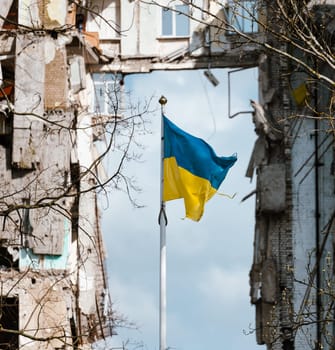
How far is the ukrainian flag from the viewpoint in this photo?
28.0 metres

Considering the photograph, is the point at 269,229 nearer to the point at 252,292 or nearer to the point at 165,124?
the point at 252,292

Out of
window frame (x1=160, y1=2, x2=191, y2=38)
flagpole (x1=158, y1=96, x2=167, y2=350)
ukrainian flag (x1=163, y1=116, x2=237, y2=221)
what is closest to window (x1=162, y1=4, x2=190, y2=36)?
window frame (x1=160, y1=2, x2=191, y2=38)

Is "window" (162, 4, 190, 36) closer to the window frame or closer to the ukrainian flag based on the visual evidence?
the window frame

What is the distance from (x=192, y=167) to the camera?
2858cm

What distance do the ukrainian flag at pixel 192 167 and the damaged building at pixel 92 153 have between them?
692 centimetres

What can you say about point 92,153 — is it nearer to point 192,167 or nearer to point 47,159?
point 47,159

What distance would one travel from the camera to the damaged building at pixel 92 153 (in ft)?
121

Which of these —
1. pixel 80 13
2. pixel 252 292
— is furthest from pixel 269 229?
pixel 80 13

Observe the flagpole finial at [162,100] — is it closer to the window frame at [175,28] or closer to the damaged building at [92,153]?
the damaged building at [92,153]

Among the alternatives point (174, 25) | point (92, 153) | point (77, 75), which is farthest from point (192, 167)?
point (174, 25)

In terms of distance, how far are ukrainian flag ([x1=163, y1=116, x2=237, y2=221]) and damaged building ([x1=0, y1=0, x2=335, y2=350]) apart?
22.7 ft

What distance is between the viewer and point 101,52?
41.6 m

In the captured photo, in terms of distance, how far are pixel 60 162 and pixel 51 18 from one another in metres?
3.69

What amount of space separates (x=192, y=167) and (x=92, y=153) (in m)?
11.8
